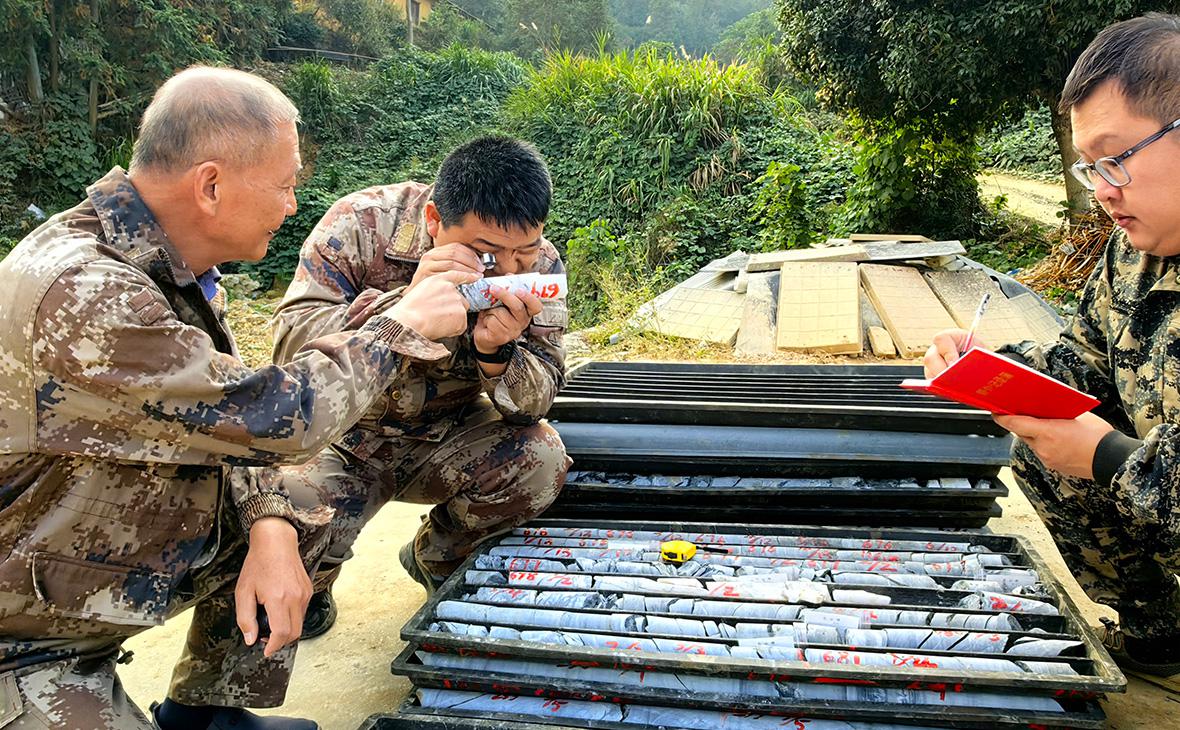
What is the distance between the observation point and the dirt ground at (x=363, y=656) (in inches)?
82.9

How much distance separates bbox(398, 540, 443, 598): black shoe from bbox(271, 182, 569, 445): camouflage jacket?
451 mm

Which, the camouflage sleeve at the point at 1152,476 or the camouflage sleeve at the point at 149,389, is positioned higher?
the camouflage sleeve at the point at 149,389

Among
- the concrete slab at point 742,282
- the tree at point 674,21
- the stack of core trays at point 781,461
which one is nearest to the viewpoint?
the stack of core trays at point 781,461

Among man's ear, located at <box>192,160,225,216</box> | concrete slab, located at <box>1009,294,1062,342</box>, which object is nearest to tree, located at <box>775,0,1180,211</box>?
concrete slab, located at <box>1009,294,1062,342</box>

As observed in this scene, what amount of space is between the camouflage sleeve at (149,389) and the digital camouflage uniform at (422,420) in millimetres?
717

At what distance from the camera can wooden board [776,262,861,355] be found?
20.0ft

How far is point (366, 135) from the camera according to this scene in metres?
17.8

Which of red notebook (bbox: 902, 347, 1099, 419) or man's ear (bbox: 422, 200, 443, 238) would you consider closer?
red notebook (bbox: 902, 347, 1099, 419)

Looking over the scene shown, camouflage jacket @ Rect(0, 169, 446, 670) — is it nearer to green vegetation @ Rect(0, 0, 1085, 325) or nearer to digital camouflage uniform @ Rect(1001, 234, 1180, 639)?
digital camouflage uniform @ Rect(1001, 234, 1180, 639)

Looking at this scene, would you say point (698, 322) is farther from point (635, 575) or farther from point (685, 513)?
point (635, 575)

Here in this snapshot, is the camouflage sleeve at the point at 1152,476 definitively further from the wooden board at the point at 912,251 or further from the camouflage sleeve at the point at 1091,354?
the wooden board at the point at 912,251

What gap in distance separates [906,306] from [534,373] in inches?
189

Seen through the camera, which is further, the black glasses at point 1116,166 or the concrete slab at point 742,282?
the concrete slab at point 742,282

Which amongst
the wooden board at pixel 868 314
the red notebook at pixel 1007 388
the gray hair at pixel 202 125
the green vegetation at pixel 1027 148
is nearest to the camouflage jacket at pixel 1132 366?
the red notebook at pixel 1007 388
